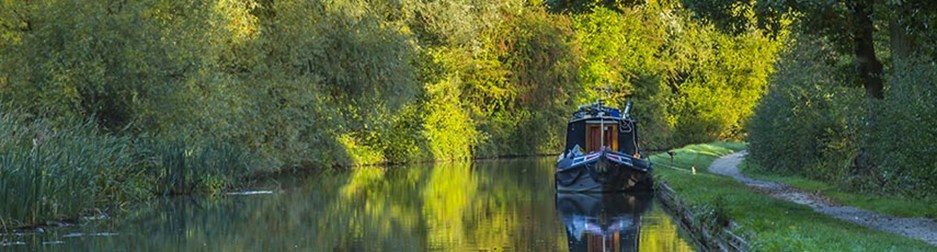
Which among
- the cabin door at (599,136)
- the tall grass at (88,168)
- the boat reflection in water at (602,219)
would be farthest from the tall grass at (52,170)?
the cabin door at (599,136)

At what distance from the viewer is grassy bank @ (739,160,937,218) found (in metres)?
19.3

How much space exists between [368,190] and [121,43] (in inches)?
324

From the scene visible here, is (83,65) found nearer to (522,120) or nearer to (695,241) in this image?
(695,241)

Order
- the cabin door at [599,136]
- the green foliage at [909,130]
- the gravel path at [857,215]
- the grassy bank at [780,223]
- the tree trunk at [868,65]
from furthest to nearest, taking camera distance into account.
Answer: the cabin door at [599,136]
the tree trunk at [868,65]
the gravel path at [857,215]
the green foliage at [909,130]
the grassy bank at [780,223]

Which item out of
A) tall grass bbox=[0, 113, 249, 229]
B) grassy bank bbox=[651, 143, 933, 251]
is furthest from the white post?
tall grass bbox=[0, 113, 249, 229]

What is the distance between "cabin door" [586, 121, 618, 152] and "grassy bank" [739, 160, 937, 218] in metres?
4.90

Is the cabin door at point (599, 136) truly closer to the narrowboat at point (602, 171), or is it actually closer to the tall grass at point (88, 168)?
the narrowboat at point (602, 171)

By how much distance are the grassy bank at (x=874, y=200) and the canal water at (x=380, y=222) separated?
3.14 m

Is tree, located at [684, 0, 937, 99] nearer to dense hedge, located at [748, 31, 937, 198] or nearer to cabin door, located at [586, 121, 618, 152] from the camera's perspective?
dense hedge, located at [748, 31, 937, 198]

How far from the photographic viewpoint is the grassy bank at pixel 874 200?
63.4 feet

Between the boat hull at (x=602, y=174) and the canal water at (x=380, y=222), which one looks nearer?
the canal water at (x=380, y=222)

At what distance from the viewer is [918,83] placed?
17734 millimetres

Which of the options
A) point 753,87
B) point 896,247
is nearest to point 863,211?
point 896,247

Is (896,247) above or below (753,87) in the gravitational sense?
below
